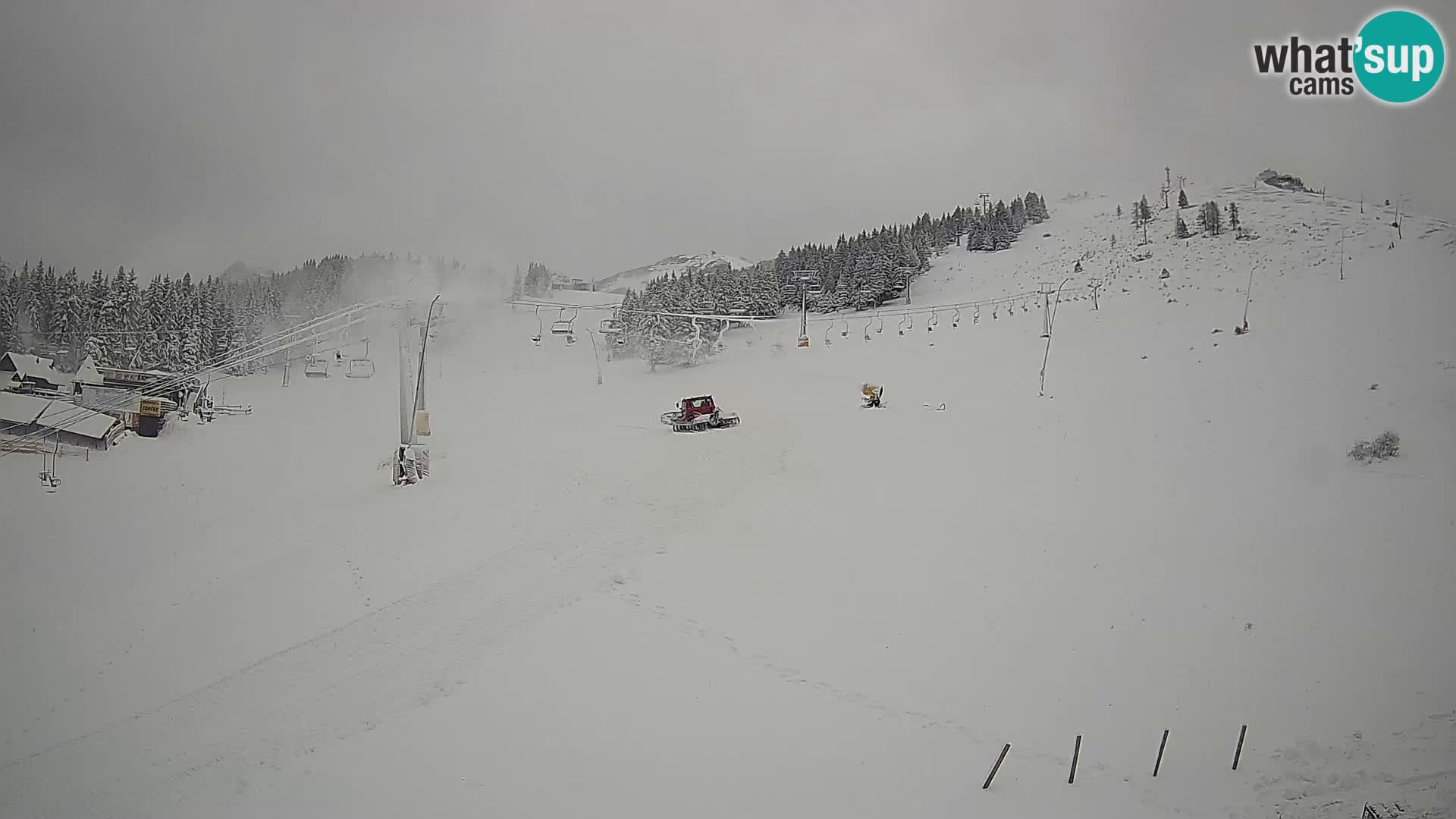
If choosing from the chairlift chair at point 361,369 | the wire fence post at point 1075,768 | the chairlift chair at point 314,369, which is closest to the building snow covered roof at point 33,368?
the chairlift chair at point 314,369

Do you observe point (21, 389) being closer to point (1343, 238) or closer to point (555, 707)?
point (555, 707)

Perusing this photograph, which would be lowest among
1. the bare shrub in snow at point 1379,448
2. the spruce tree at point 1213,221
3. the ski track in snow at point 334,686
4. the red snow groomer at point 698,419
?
the ski track in snow at point 334,686

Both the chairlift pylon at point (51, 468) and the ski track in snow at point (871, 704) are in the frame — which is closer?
the ski track in snow at point (871, 704)

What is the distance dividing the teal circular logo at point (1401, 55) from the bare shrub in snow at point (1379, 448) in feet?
26.4

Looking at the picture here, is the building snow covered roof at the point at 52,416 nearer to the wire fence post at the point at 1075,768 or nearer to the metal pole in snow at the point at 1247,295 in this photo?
the wire fence post at the point at 1075,768

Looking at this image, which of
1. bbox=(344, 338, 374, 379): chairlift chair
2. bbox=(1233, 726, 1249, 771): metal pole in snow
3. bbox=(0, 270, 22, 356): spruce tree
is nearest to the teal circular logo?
bbox=(1233, 726, 1249, 771): metal pole in snow

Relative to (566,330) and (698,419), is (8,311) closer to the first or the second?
(698,419)

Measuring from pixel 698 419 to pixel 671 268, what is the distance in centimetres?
3771

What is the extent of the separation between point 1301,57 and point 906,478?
43.2 ft

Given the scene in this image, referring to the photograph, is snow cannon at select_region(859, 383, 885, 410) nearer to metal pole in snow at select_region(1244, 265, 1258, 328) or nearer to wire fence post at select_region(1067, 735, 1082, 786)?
metal pole in snow at select_region(1244, 265, 1258, 328)

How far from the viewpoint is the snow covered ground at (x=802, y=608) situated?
9.23m

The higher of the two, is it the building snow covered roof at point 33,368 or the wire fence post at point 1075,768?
the building snow covered roof at point 33,368

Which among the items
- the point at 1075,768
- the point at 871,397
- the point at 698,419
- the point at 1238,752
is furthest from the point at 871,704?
the point at 871,397

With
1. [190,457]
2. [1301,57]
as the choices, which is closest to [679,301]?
Answer: [190,457]
